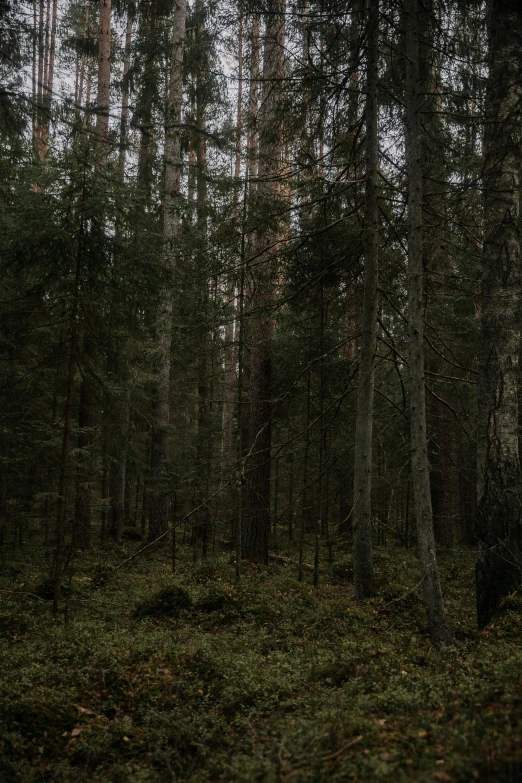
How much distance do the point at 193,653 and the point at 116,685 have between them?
45.5 inches

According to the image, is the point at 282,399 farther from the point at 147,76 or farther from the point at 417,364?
the point at 147,76

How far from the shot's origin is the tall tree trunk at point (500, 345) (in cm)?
722

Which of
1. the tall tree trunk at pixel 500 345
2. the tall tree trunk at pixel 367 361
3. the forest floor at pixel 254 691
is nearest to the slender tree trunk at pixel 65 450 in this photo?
the forest floor at pixel 254 691

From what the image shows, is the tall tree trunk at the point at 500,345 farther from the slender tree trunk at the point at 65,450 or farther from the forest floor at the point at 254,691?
the slender tree trunk at the point at 65,450

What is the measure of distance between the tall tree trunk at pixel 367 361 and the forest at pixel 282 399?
0.04 m

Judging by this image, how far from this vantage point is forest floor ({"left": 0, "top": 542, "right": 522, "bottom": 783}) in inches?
144

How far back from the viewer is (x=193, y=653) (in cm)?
667

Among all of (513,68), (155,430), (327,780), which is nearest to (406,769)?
(327,780)

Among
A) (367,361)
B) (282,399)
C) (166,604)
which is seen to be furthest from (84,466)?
(367,361)

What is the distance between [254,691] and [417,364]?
162 inches

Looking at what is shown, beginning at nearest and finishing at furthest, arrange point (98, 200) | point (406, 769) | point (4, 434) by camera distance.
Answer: point (406, 769)
point (98, 200)
point (4, 434)

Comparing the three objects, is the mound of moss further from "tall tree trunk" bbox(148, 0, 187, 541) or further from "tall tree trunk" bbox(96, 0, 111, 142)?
"tall tree trunk" bbox(96, 0, 111, 142)

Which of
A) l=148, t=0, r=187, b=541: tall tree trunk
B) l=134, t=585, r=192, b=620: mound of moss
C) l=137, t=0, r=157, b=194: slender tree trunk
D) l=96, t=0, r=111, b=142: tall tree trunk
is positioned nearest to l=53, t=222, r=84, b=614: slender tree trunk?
l=134, t=585, r=192, b=620: mound of moss

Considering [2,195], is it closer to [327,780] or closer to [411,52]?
[411,52]
